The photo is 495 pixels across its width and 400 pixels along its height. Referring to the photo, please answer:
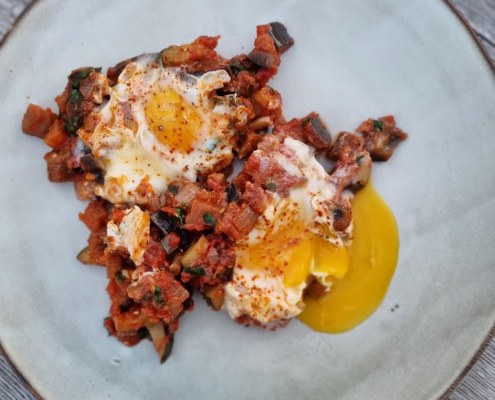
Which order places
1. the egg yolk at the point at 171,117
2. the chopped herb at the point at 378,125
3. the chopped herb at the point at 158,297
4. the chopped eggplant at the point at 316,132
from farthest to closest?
the chopped herb at the point at 378,125 < the chopped eggplant at the point at 316,132 < the egg yolk at the point at 171,117 < the chopped herb at the point at 158,297

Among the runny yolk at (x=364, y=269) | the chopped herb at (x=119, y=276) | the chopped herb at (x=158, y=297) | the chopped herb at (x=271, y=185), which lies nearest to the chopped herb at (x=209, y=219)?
the chopped herb at (x=271, y=185)

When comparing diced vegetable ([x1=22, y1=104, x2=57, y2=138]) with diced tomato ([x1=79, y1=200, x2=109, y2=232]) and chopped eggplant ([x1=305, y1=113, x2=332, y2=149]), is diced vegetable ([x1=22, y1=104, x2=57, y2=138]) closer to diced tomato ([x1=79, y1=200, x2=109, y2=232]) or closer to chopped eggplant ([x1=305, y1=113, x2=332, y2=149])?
diced tomato ([x1=79, y1=200, x2=109, y2=232])

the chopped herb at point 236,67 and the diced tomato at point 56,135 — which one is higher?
the chopped herb at point 236,67

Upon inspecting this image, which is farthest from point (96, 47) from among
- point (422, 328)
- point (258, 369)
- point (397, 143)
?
point (422, 328)

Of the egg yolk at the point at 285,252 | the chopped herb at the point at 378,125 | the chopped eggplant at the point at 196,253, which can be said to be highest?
the chopped herb at the point at 378,125

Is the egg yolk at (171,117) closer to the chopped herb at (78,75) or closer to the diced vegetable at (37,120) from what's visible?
the chopped herb at (78,75)

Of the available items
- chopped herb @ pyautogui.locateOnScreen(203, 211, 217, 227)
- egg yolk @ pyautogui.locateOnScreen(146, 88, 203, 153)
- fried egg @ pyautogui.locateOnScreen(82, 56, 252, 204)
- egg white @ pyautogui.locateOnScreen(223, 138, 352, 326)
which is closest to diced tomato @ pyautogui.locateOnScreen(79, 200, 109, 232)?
fried egg @ pyautogui.locateOnScreen(82, 56, 252, 204)

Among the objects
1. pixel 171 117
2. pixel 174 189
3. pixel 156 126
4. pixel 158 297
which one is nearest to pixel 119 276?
pixel 158 297
